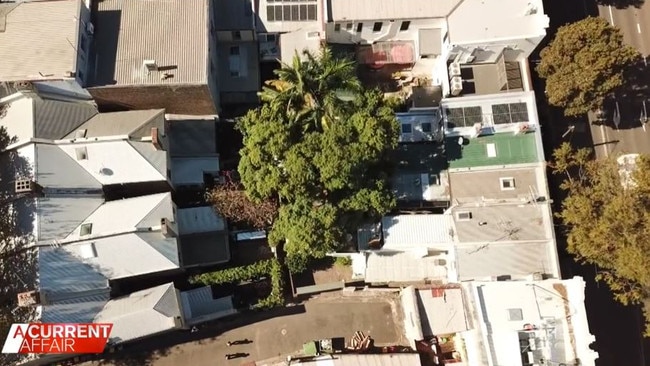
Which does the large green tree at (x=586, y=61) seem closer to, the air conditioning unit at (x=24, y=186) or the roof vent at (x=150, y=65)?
the roof vent at (x=150, y=65)

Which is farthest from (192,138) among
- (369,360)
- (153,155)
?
(369,360)

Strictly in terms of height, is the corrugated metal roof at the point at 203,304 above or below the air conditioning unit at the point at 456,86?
below

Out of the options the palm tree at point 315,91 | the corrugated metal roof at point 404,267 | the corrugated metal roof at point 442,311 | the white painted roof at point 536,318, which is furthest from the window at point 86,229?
the white painted roof at point 536,318

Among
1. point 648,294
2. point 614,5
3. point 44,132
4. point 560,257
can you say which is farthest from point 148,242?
point 614,5

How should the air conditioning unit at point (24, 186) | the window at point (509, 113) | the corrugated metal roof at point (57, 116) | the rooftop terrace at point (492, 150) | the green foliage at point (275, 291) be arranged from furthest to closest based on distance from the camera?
the window at point (509, 113) < the rooftop terrace at point (492, 150) < the green foliage at point (275, 291) < the corrugated metal roof at point (57, 116) < the air conditioning unit at point (24, 186)

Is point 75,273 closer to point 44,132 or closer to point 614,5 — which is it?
point 44,132

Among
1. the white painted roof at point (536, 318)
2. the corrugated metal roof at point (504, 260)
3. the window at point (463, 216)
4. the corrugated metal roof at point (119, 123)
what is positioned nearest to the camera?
the white painted roof at point (536, 318)
